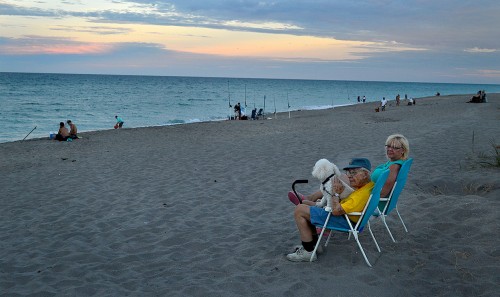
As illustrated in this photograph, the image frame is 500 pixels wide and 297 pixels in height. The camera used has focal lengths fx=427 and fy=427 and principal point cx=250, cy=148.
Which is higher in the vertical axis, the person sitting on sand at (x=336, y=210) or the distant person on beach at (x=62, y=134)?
the person sitting on sand at (x=336, y=210)

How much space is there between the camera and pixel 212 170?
30.5 feet

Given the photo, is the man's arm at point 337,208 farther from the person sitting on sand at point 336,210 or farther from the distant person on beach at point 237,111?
the distant person on beach at point 237,111

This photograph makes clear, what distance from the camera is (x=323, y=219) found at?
418 cm

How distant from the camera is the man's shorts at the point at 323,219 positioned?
417 centimetres

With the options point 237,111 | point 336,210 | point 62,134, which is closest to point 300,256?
point 336,210

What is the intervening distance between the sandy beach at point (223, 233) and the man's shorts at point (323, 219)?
0.38 metres

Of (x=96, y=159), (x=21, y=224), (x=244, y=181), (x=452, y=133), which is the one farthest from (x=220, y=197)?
(x=452, y=133)

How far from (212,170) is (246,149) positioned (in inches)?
116

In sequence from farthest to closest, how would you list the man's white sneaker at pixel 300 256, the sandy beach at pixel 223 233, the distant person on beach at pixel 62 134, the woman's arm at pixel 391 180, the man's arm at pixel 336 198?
the distant person on beach at pixel 62 134, the woman's arm at pixel 391 180, the man's white sneaker at pixel 300 256, the man's arm at pixel 336 198, the sandy beach at pixel 223 233

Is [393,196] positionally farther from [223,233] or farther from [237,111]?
[237,111]

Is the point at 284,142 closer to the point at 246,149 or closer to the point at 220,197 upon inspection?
the point at 246,149

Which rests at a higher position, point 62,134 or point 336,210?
point 336,210

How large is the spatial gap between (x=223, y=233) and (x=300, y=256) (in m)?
1.35

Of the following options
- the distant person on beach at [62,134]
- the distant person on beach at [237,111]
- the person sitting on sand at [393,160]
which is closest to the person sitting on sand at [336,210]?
the person sitting on sand at [393,160]
